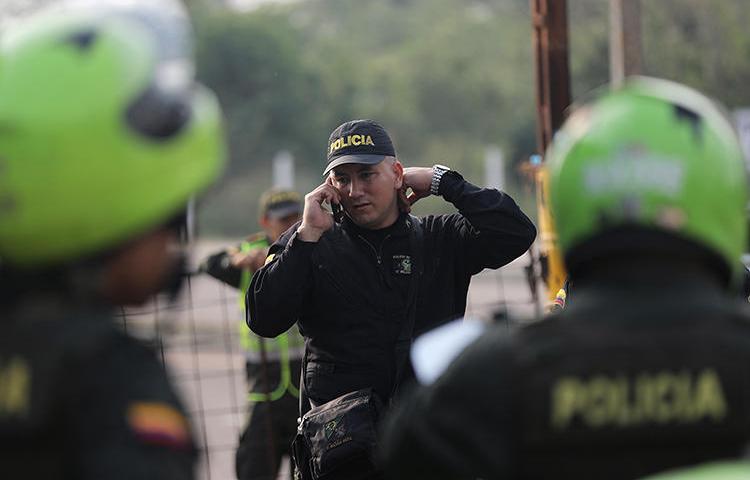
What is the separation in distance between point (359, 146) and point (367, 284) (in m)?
0.62

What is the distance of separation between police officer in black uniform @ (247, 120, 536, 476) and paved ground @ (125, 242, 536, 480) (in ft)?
1.02

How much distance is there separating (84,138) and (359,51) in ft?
256

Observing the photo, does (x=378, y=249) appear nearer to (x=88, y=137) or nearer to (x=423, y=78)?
(x=88, y=137)

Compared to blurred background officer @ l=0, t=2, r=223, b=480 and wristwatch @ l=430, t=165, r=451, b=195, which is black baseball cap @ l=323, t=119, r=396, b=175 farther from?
blurred background officer @ l=0, t=2, r=223, b=480

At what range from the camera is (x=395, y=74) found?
6638 centimetres

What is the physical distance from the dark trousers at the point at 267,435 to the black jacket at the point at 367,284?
2.46 meters

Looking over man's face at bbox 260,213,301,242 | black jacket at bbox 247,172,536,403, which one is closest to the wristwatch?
black jacket at bbox 247,172,536,403

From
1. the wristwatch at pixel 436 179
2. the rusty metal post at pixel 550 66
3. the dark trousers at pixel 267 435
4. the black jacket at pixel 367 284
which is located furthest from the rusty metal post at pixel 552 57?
the black jacket at pixel 367 284

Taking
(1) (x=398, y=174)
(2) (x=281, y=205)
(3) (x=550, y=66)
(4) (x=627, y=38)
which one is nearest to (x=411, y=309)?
(1) (x=398, y=174)

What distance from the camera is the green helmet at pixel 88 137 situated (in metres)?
2.50

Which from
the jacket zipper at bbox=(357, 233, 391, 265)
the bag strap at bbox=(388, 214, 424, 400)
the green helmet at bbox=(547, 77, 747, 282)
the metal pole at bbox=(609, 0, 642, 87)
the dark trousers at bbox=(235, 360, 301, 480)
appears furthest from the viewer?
the metal pole at bbox=(609, 0, 642, 87)

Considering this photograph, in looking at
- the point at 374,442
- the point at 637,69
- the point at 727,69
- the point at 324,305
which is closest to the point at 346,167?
the point at 324,305

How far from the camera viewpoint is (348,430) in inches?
204

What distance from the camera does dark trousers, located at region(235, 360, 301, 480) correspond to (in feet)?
26.1
